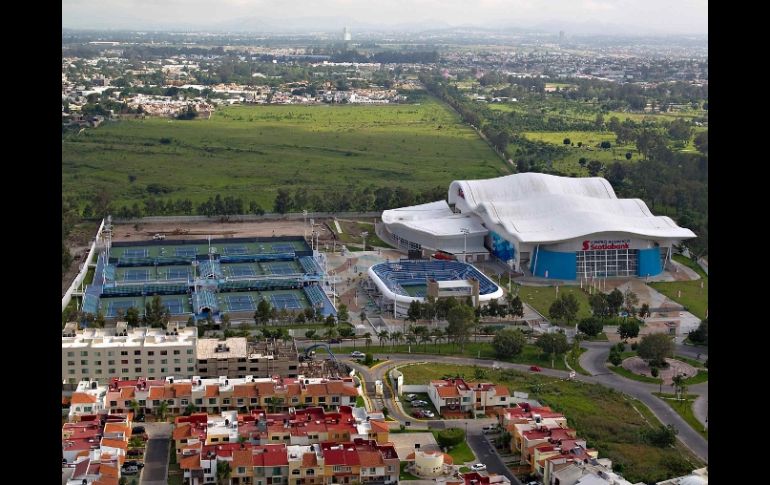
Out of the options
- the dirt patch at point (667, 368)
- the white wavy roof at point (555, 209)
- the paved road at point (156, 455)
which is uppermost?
the white wavy roof at point (555, 209)

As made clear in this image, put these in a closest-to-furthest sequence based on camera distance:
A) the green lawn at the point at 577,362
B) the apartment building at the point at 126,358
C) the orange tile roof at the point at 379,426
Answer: the orange tile roof at the point at 379,426 → the apartment building at the point at 126,358 → the green lawn at the point at 577,362

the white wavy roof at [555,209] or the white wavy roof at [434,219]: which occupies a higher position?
the white wavy roof at [555,209]

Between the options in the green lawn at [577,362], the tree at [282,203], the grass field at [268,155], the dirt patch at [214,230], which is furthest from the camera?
the grass field at [268,155]

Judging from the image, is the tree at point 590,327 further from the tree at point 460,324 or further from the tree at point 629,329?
the tree at point 460,324

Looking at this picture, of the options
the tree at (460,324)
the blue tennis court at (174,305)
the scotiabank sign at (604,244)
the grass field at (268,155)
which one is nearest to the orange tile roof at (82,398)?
the blue tennis court at (174,305)

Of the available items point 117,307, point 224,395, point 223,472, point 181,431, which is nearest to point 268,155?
point 117,307

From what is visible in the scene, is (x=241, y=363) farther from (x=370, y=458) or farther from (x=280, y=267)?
(x=280, y=267)
